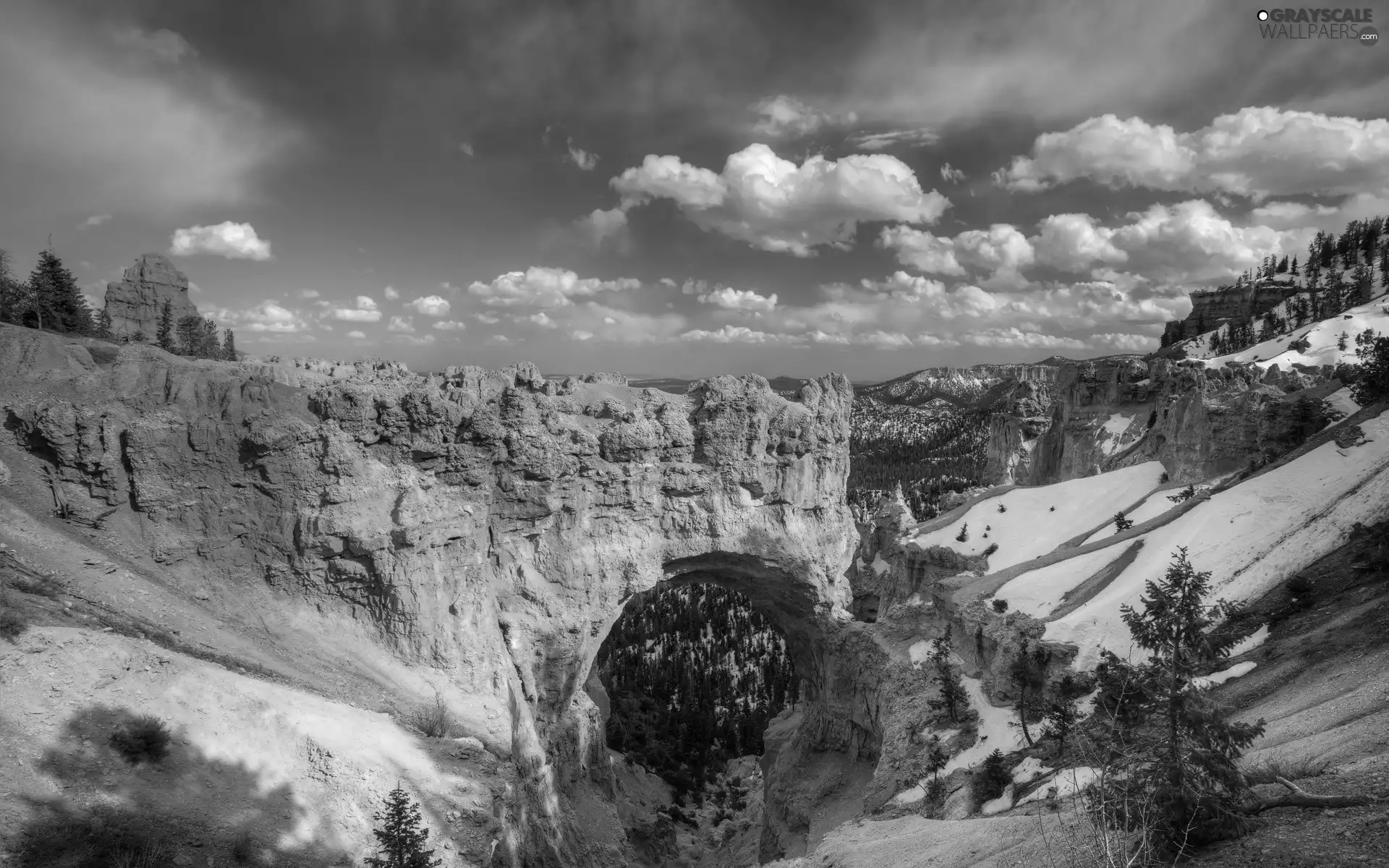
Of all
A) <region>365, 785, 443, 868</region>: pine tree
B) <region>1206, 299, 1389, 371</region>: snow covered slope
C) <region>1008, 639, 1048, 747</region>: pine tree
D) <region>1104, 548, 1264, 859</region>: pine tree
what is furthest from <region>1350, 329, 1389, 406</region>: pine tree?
Result: <region>1206, 299, 1389, 371</region>: snow covered slope

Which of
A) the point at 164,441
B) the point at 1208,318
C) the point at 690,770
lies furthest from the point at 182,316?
the point at 1208,318

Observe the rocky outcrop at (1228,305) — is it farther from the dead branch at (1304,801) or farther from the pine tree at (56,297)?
the pine tree at (56,297)

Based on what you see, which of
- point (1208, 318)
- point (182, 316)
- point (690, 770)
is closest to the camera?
point (182, 316)

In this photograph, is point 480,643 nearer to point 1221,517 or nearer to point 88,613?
point 88,613

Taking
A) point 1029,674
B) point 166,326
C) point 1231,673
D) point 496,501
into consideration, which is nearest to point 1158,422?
point 1029,674

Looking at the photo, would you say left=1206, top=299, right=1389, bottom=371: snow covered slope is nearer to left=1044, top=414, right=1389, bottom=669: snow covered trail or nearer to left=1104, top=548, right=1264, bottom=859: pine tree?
left=1044, top=414, right=1389, bottom=669: snow covered trail

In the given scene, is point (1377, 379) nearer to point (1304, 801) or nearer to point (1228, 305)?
point (1304, 801)
